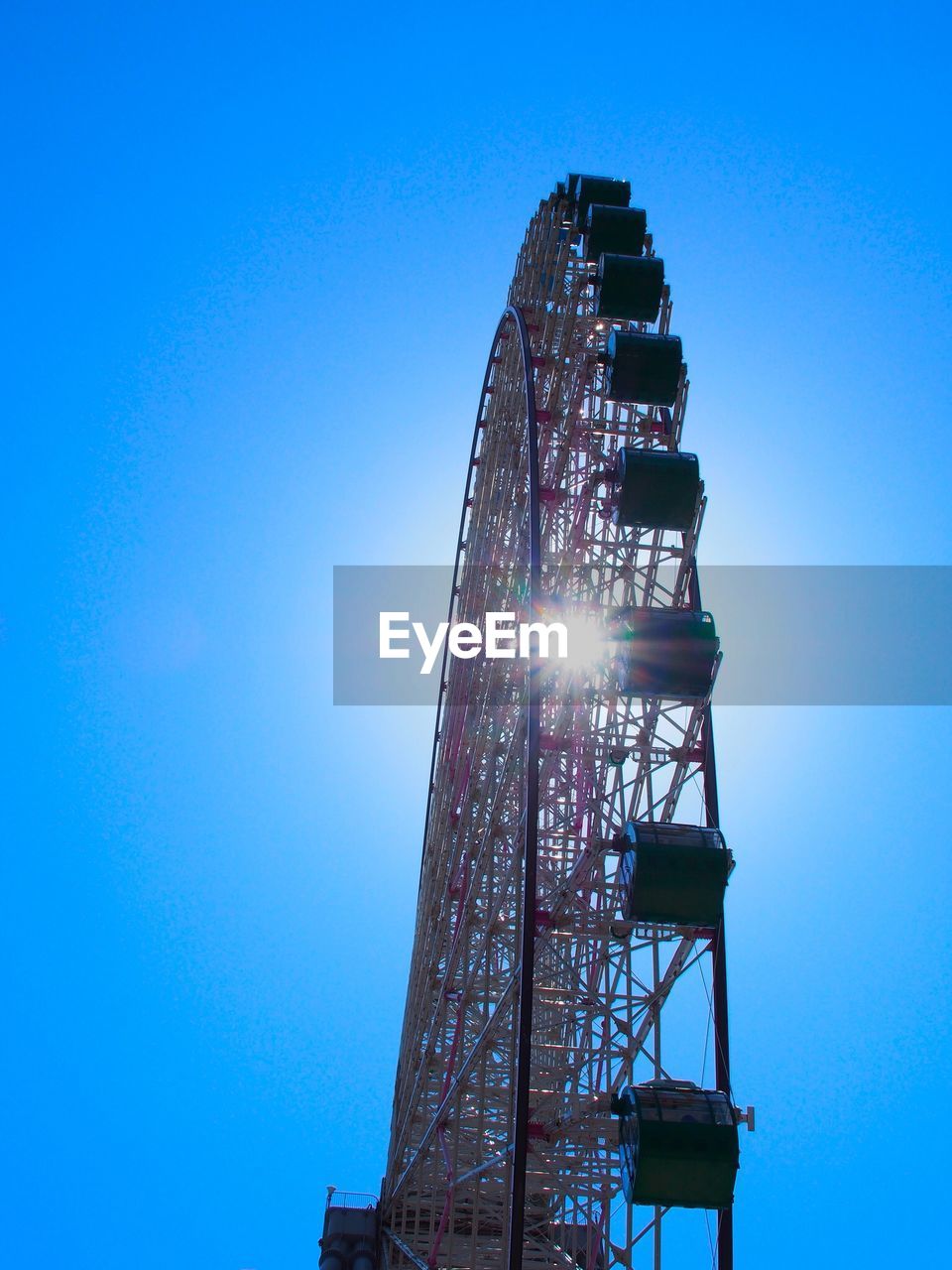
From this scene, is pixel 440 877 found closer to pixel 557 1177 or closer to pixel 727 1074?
pixel 557 1177

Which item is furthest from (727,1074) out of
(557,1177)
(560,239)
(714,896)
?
(560,239)

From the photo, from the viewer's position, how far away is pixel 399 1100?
88.7 feet

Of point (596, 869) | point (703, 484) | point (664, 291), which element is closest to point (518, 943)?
point (596, 869)

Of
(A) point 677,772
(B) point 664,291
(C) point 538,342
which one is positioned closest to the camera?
(A) point 677,772

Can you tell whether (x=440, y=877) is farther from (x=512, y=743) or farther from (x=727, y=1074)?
(x=727, y=1074)

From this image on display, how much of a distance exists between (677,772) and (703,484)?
5077 millimetres

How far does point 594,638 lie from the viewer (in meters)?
18.4

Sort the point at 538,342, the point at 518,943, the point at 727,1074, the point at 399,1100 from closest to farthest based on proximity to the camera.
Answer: the point at 518,943 < the point at 727,1074 < the point at 538,342 < the point at 399,1100

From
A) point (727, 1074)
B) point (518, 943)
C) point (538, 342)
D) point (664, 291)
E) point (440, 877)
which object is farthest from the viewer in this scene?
point (440, 877)

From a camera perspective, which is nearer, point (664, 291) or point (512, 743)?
point (512, 743)

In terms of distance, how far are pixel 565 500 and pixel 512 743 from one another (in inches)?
206

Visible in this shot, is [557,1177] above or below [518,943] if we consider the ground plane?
below

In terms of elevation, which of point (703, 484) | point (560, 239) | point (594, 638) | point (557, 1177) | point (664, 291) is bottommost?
point (557, 1177)

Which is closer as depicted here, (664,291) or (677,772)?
(677,772)
